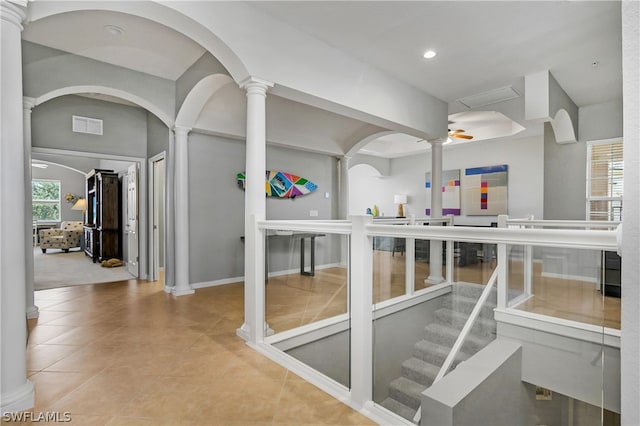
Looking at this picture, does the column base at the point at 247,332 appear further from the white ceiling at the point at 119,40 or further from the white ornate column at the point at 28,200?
the white ceiling at the point at 119,40

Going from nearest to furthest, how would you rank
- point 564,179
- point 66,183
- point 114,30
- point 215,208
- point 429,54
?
point 114,30, point 429,54, point 215,208, point 564,179, point 66,183

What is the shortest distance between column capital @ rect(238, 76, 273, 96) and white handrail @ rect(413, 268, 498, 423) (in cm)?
229

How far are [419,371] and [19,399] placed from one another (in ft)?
7.36

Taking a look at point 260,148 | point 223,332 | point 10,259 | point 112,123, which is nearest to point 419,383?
point 223,332

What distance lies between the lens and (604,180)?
529 centimetres

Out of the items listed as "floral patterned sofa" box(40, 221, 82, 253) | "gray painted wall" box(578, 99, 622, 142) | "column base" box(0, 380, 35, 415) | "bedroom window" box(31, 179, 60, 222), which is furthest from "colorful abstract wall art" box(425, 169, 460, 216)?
"bedroom window" box(31, 179, 60, 222)

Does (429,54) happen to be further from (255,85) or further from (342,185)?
(342,185)

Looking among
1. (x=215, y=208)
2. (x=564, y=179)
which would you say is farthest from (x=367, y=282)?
(x=564, y=179)

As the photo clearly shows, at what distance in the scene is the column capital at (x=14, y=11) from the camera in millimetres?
1707

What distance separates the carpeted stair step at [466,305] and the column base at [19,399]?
247cm

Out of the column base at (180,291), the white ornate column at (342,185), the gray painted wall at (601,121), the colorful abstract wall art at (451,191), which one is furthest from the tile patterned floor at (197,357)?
the colorful abstract wall art at (451,191)

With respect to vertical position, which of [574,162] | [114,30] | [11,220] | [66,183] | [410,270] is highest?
[114,30]

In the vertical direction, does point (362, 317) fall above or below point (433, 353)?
above

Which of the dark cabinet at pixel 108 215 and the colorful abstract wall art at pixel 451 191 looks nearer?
the dark cabinet at pixel 108 215
